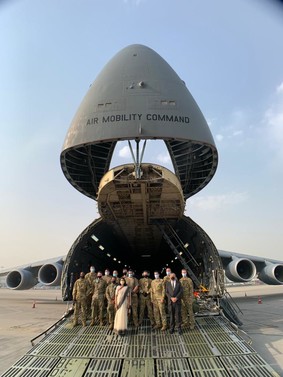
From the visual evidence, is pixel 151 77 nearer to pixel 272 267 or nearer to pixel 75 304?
pixel 75 304

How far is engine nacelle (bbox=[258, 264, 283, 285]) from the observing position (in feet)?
50.8

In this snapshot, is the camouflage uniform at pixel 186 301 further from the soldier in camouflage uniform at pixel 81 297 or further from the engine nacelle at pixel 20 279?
the engine nacelle at pixel 20 279

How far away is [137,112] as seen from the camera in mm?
9117

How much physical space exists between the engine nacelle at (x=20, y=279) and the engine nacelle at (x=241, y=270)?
31.7ft

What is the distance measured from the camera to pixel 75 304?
311 inches

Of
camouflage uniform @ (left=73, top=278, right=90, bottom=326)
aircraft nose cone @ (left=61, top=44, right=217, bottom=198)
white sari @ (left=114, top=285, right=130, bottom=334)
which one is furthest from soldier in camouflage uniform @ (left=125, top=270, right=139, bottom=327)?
aircraft nose cone @ (left=61, top=44, right=217, bottom=198)

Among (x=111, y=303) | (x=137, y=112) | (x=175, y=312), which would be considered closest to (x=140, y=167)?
(x=137, y=112)

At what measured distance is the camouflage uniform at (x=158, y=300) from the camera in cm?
710

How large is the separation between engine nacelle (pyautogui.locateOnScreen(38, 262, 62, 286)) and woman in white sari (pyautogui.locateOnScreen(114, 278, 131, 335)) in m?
7.08

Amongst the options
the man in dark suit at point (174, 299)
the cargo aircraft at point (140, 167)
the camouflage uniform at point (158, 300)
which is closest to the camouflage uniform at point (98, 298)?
the camouflage uniform at point (158, 300)

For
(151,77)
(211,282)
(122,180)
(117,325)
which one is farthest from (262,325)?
(151,77)

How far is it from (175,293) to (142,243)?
9.11m

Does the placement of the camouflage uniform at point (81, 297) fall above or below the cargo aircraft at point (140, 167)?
below

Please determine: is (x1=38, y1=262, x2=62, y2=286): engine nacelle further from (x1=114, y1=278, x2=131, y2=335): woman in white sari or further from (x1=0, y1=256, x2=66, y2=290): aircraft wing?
(x1=114, y1=278, x2=131, y2=335): woman in white sari
